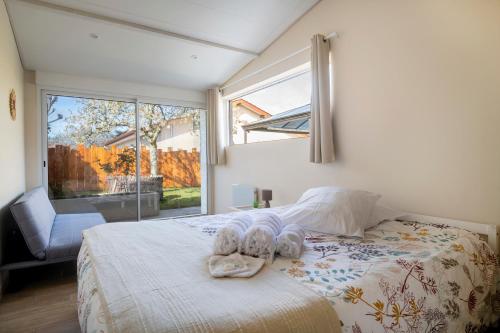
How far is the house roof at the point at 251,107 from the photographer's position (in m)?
4.15

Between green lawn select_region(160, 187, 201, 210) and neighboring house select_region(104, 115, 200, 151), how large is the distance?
0.72 metres

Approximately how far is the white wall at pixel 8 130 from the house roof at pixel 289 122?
2.82 meters

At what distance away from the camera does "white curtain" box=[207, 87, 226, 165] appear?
4.78 meters

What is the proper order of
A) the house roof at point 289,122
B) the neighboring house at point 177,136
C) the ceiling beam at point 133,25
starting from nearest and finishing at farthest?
the ceiling beam at point 133,25 → the house roof at point 289,122 → the neighboring house at point 177,136

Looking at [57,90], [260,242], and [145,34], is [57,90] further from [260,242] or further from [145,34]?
[260,242]

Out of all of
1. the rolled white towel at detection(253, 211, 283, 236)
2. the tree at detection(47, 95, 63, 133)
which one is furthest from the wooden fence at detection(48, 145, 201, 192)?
the rolled white towel at detection(253, 211, 283, 236)

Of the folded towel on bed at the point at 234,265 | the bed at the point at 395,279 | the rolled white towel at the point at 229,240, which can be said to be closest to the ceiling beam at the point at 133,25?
the bed at the point at 395,279

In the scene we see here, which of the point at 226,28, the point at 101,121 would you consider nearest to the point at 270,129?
the point at 226,28

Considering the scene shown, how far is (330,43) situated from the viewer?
292 centimetres

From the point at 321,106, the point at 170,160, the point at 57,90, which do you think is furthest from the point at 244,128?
the point at 57,90

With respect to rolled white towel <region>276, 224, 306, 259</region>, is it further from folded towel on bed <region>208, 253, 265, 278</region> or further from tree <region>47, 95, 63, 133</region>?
tree <region>47, 95, 63, 133</region>

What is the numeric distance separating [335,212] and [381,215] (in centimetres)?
46

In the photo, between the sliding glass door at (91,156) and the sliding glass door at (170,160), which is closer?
the sliding glass door at (91,156)

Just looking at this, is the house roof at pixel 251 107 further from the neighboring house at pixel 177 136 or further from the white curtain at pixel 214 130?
the neighboring house at pixel 177 136
